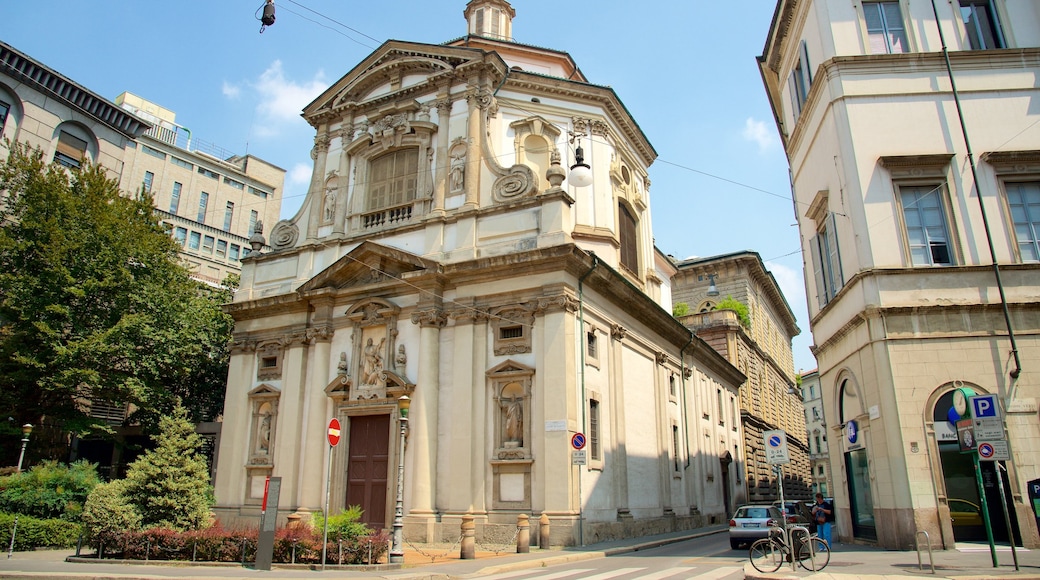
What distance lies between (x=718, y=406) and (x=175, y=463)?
27544mm

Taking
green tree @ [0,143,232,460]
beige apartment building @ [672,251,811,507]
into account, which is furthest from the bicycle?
beige apartment building @ [672,251,811,507]

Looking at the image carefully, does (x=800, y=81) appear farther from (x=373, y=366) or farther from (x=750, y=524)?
(x=373, y=366)

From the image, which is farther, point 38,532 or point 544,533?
point 38,532

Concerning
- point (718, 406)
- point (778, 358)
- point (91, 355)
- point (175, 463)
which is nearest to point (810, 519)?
point (175, 463)

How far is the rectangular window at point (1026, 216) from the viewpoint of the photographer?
51.7 ft

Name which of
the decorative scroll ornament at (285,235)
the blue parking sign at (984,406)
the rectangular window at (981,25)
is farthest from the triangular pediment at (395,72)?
the blue parking sign at (984,406)

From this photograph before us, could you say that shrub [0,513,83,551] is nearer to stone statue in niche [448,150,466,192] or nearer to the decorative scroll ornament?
the decorative scroll ornament

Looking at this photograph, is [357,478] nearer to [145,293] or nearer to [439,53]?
[145,293]

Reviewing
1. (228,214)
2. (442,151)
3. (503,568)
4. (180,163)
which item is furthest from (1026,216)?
(180,163)

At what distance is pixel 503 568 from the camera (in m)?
13.7

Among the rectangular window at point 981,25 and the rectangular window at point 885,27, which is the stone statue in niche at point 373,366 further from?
the rectangular window at point 981,25

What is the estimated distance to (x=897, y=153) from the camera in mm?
16719

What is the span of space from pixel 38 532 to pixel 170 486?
6168mm

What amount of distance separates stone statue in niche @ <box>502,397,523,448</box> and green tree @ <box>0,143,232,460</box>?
1596 centimetres
